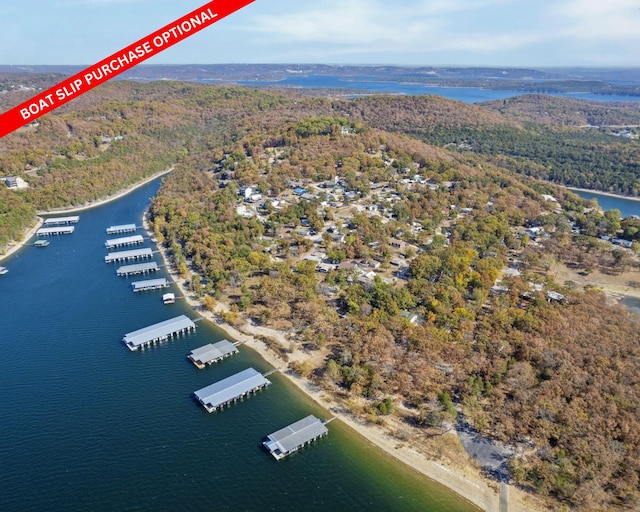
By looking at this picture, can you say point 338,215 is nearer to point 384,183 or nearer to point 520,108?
point 384,183

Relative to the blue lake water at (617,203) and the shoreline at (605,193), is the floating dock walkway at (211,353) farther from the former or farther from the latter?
the shoreline at (605,193)

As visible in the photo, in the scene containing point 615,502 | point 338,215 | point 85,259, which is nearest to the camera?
point 615,502

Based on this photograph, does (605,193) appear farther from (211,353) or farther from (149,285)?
(149,285)

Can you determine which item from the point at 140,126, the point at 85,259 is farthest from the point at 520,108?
the point at 85,259

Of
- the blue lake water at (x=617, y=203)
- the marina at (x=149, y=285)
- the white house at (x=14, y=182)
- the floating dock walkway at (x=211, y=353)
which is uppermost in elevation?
the white house at (x=14, y=182)

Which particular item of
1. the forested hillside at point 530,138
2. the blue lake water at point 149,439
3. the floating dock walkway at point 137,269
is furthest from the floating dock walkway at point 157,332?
the forested hillside at point 530,138

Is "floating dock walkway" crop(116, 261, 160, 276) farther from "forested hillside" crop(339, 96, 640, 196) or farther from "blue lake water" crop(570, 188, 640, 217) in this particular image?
"forested hillside" crop(339, 96, 640, 196)
